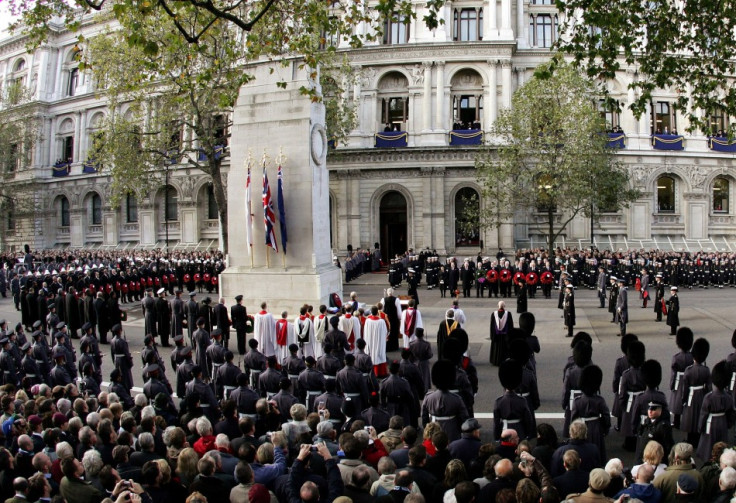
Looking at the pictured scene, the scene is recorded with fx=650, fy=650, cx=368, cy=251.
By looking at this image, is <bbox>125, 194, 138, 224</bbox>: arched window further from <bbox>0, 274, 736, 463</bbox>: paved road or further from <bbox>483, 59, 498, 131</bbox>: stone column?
<bbox>483, 59, 498, 131</bbox>: stone column

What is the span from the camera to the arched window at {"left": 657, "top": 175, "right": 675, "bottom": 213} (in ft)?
150

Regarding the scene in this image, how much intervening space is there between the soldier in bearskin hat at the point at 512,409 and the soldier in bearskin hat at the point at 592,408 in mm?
761

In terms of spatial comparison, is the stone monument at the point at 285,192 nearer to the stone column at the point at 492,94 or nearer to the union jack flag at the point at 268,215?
the union jack flag at the point at 268,215

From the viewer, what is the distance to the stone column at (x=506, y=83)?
44.0 m

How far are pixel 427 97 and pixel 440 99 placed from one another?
0.90 m

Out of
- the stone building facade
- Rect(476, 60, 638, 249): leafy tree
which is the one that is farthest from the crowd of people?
the stone building facade

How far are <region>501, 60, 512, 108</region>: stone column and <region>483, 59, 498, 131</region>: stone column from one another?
467mm

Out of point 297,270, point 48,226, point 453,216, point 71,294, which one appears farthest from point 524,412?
point 48,226

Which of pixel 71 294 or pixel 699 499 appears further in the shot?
pixel 71 294

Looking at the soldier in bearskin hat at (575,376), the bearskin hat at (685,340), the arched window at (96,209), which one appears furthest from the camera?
the arched window at (96,209)

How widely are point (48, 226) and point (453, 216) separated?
125 feet

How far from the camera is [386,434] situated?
777 cm

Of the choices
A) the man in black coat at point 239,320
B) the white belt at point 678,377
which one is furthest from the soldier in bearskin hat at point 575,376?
the man in black coat at point 239,320

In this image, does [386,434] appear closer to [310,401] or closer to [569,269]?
[310,401]
